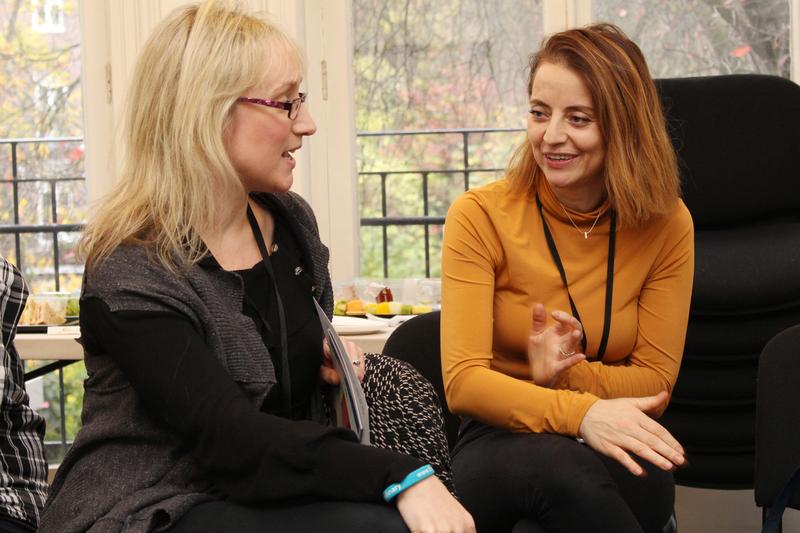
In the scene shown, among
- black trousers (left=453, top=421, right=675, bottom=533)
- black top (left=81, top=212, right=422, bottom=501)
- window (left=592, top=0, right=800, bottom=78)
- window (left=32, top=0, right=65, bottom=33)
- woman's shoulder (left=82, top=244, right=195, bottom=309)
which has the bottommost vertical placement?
black trousers (left=453, top=421, right=675, bottom=533)

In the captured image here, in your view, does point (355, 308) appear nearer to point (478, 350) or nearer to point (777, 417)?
point (478, 350)

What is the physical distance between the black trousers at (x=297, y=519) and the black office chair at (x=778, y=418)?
0.72 m

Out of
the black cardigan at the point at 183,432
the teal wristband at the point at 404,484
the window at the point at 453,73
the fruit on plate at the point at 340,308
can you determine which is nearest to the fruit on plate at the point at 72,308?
the fruit on plate at the point at 340,308

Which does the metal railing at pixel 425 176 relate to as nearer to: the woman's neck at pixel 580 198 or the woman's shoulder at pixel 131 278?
the woman's neck at pixel 580 198

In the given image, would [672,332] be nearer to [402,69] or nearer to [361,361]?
[361,361]

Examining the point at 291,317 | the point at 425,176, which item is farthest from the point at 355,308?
the point at 291,317

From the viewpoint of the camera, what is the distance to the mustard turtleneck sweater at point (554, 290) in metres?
1.91

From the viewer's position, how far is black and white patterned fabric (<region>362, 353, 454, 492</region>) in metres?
1.64

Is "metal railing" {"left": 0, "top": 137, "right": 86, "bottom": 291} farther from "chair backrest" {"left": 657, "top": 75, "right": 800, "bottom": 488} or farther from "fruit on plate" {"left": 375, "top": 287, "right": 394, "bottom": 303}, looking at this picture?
"chair backrest" {"left": 657, "top": 75, "right": 800, "bottom": 488}

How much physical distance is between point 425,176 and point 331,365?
2.04 meters

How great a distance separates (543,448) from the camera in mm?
1715

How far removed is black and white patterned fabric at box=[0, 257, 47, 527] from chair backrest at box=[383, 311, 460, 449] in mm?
668

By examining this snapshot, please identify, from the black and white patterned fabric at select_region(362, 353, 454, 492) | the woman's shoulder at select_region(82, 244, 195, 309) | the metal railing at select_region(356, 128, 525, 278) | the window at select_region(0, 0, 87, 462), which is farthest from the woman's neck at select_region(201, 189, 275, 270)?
the window at select_region(0, 0, 87, 462)

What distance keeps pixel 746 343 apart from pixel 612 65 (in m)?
0.94
